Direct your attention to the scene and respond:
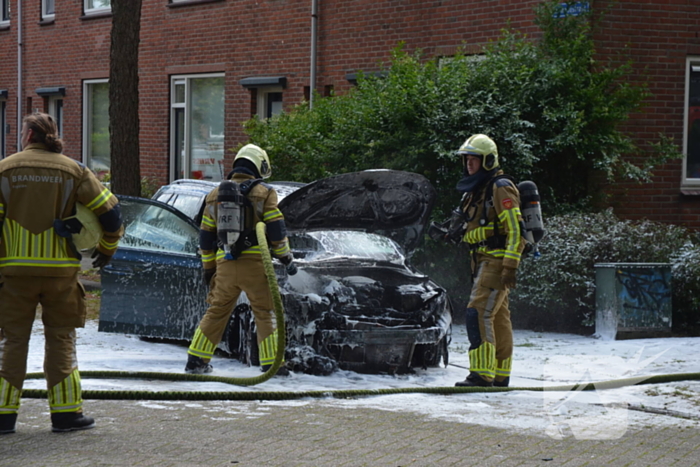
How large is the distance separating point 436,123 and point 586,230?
1.91 metres

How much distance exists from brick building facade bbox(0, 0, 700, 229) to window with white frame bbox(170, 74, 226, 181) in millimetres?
26

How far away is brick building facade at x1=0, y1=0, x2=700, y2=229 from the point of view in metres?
13.1

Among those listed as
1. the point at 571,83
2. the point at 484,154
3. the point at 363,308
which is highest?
the point at 571,83

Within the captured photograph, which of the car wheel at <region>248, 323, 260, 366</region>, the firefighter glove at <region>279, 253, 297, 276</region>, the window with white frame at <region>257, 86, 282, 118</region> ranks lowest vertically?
the car wheel at <region>248, 323, 260, 366</region>

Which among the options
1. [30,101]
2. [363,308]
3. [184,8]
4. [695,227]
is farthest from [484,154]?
[30,101]

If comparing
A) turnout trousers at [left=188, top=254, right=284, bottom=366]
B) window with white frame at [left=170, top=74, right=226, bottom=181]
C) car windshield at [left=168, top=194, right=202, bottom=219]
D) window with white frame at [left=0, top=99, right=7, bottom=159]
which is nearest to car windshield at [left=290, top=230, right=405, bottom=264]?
turnout trousers at [left=188, top=254, right=284, bottom=366]

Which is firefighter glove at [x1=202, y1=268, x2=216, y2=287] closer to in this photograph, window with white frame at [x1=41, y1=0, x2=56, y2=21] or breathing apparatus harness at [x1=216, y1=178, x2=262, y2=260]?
breathing apparatus harness at [x1=216, y1=178, x2=262, y2=260]

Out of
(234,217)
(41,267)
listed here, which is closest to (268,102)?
(234,217)

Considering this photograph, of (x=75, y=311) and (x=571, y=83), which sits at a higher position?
(x=571, y=83)

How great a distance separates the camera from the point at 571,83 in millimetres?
11492

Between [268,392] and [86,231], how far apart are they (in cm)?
169

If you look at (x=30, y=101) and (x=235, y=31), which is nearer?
(x=235, y=31)

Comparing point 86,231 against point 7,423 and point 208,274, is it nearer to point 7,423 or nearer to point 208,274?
point 7,423

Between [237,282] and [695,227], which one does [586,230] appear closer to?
[695,227]
